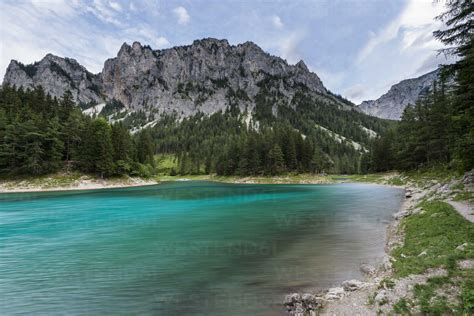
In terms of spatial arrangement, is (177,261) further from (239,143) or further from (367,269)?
(239,143)

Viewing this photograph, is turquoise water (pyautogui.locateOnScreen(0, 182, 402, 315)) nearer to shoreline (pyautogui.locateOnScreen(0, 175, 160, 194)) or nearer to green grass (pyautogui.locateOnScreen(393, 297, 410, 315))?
green grass (pyautogui.locateOnScreen(393, 297, 410, 315))

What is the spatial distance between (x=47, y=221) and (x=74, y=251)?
1369cm

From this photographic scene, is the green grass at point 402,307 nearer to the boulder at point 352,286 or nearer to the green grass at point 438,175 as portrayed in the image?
the boulder at point 352,286

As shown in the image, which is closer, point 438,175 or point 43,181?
point 438,175

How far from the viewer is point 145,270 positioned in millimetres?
13078

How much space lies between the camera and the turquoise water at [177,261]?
9.88 meters

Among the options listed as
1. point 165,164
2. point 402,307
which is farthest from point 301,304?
point 165,164

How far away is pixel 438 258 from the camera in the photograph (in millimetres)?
10055

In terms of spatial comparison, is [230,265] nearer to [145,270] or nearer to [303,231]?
[145,270]

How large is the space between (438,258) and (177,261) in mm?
11971

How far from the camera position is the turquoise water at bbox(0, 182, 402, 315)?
9.88 m

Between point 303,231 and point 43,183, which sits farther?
point 43,183

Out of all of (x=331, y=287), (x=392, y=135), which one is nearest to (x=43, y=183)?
(x=331, y=287)

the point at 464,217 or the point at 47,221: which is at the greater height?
the point at 464,217
